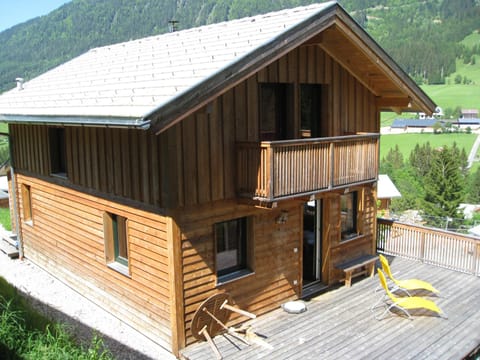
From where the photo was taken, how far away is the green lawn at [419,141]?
4080 inches

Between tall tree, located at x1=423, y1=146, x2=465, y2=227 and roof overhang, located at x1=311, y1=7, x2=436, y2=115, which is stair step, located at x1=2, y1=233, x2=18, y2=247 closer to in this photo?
roof overhang, located at x1=311, y1=7, x2=436, y2=115

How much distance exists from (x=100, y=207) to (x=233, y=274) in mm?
3246

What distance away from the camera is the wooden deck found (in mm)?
8539

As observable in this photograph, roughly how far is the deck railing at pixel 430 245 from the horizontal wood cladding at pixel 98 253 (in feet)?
26.2

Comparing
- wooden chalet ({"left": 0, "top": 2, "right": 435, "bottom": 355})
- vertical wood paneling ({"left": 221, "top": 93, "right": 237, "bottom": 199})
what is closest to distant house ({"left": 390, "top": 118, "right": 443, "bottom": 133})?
wooden chalet ({"left": 0, "top": 2, "right": 435, "bottom": 355})

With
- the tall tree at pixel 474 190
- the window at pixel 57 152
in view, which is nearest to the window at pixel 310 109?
the window at pixel 57 152

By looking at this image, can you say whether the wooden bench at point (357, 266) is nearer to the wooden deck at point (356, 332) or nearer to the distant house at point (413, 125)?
the wooden deck at point (356, 332)

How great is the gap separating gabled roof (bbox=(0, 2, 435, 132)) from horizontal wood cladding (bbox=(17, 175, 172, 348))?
2093 millimetres

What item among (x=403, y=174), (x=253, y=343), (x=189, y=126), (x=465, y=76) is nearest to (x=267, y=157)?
(x=189, y=126)

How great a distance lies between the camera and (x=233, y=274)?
9523mm

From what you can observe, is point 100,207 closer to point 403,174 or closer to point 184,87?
point 184,87

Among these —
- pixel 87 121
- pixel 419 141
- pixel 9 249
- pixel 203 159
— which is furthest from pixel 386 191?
pixel 419 141

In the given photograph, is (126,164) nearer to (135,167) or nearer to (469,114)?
(135,167)

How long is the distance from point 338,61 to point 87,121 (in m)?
6.06
